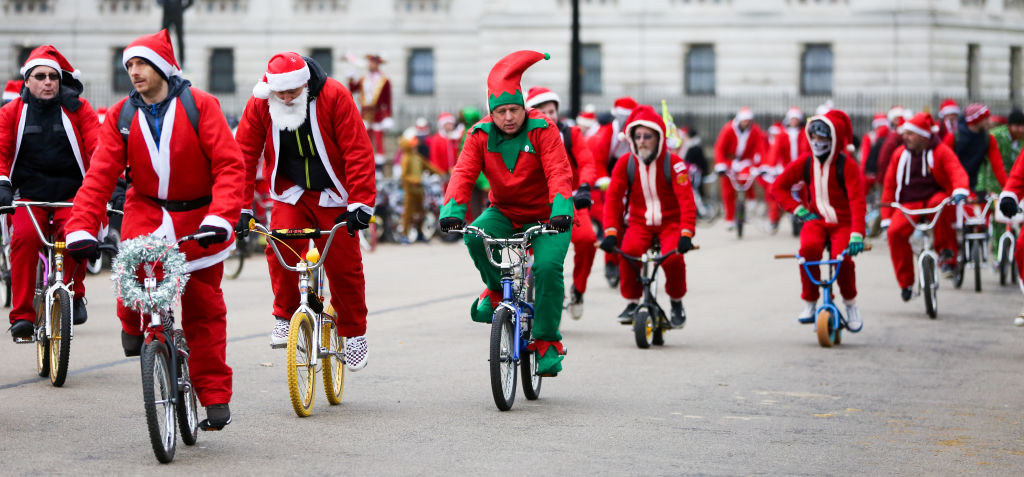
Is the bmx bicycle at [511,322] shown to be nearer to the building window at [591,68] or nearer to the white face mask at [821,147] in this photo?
the white face mask at [821,147]

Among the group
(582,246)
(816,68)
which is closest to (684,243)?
(582,246)

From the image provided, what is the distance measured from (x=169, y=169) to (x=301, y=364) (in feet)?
4.60

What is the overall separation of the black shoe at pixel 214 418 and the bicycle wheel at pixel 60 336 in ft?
6.87

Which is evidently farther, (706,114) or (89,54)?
(89,54)

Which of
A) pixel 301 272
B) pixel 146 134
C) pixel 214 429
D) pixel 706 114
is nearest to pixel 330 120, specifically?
pixel 301 272

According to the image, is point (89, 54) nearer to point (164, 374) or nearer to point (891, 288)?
point (891, 288)

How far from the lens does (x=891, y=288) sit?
17406 millimetres

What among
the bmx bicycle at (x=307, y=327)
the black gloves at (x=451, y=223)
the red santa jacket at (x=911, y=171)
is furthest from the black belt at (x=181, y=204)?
the red santa jacket at (x=911, y=171)

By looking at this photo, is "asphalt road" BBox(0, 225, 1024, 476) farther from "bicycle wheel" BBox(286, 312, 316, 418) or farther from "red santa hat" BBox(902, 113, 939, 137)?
"red santa hat" BBox(902, 113, 939, 137)

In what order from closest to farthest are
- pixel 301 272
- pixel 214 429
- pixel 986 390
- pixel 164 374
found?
pixel 164 374
pixel 214 429
pixel 301 272
pixel 986 390

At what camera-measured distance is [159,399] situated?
675 cm

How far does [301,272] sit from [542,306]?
149 centimetres

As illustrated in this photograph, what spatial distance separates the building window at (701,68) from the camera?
4547 cm

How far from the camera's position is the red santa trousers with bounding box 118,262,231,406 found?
7281 millimetres
